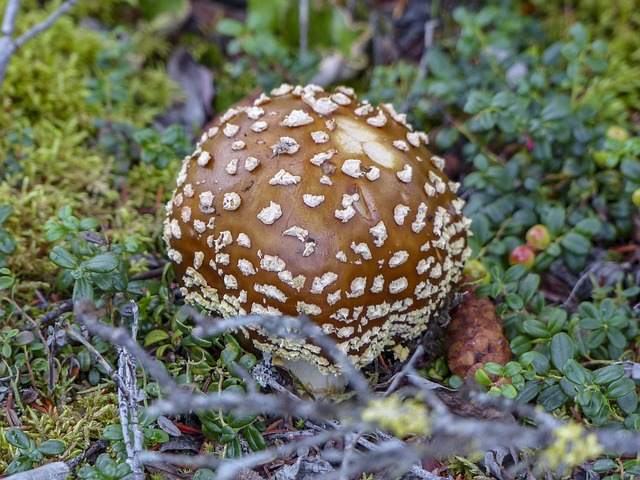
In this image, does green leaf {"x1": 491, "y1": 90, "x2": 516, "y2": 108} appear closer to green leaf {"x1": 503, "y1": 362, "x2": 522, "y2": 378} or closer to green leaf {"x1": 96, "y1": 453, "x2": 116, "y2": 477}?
green leaf {"x1": 503, "y1": 362, "x2": 522, "y2": 378}

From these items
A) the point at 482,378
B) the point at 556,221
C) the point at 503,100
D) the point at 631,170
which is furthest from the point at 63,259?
the point at 631,170

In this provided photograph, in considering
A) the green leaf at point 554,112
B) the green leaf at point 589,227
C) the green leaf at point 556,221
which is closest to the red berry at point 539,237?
the green leaf at point 556,221

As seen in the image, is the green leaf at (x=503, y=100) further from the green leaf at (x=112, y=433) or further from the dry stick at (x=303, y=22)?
the green leaf at (x=112, y=433)

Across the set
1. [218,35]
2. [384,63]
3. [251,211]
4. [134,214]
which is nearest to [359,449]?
[251,211]

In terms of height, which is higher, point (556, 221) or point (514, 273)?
point (556, 221)

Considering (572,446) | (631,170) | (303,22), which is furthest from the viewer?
(303,22)

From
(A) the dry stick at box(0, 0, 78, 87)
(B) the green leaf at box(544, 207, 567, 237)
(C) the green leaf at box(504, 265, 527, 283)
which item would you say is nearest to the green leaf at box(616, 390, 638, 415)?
(C) the green leaf at box(504, 265, 527, 283)

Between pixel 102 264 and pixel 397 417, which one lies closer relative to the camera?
pixel 397 417

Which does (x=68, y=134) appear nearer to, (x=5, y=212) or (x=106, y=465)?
(x=5, y=212)
